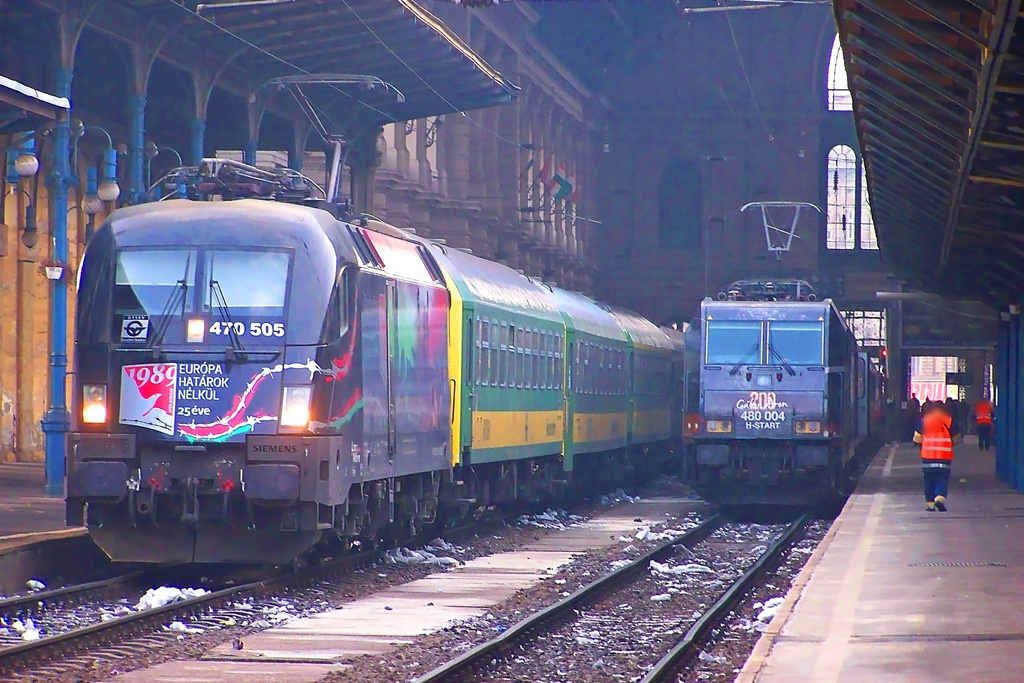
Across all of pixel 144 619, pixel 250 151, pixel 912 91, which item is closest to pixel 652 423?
pixel 250 151

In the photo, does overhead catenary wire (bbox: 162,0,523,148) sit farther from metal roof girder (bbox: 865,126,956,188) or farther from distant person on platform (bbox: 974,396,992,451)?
distant person on platform (bbox: 974,396,992,451)

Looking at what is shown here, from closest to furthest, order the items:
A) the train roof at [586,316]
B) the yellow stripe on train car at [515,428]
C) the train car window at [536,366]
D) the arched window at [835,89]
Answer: the yellow stripe on train car at [515,428] < the train car window at [536,366] < the train roof at [586,316] < the arched window at [835,89]

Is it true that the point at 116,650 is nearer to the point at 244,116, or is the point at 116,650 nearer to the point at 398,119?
the point at 244,116

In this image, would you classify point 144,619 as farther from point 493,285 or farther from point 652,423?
point 652,423

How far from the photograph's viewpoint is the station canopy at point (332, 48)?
83.2ft

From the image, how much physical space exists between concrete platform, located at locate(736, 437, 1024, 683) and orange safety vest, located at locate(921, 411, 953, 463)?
2.41 feet

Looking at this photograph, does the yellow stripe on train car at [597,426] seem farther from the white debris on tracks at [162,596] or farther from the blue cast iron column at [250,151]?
the white debris on tracks at [162,596]

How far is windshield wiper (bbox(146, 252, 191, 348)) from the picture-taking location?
1468cm

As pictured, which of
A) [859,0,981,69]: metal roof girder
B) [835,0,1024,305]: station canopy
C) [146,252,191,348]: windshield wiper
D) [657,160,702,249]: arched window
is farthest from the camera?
[657,160,702,249]: arched window

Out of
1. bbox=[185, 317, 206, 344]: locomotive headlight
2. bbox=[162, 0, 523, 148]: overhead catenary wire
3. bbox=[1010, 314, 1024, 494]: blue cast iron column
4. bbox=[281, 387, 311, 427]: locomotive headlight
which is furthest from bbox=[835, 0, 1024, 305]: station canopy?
bbox=[162, 0, 523, 148]: overhead catenary wire

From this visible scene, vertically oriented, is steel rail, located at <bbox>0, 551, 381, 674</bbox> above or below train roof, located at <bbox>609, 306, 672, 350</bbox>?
below

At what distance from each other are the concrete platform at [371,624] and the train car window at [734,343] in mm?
5205

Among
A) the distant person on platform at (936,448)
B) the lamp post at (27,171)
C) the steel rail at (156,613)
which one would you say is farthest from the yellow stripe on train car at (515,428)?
the lamp post at (27,171)

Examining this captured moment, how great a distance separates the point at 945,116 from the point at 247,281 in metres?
5.68
